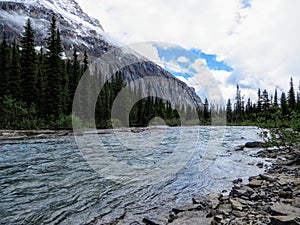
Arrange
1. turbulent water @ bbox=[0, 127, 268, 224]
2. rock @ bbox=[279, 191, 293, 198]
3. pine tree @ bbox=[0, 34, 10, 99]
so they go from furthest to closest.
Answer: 1. pine tree @ bbox=[0, 34, 10, 99]
2. rock @ bbox=[279, 191, 293, 198]
3. turbulent water @ bbox=[0, 127, 268, 224]

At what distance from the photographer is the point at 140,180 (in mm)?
8758

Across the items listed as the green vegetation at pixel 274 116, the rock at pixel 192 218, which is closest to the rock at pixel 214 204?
the rock at pixel 192 218

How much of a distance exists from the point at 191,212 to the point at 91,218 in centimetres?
222

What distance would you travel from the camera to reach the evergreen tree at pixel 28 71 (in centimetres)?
3272

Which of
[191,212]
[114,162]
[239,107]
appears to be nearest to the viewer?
[191,212]

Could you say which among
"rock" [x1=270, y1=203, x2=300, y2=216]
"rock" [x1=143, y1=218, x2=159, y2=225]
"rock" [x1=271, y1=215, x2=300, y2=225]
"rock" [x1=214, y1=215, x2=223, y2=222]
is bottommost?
"rock" [x1=143, y1=218, x2=159, y2=225]

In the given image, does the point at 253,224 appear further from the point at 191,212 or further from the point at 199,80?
the point at 199,80

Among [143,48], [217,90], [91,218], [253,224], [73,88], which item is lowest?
[91,218]

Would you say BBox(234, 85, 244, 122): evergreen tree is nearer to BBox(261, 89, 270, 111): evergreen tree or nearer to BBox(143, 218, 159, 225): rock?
BBox(261, 89, 270, 111): evergreen tree

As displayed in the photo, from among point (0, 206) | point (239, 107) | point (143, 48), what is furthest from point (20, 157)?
point (239, 107)

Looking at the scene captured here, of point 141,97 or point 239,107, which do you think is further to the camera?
point 239,107

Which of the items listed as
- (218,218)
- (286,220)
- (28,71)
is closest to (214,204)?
(218,218)

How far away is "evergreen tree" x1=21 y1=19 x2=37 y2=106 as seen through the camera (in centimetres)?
3272

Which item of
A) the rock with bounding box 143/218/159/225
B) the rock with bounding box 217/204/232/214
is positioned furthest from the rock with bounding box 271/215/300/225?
the rock with bounding box 143/218/159/225
